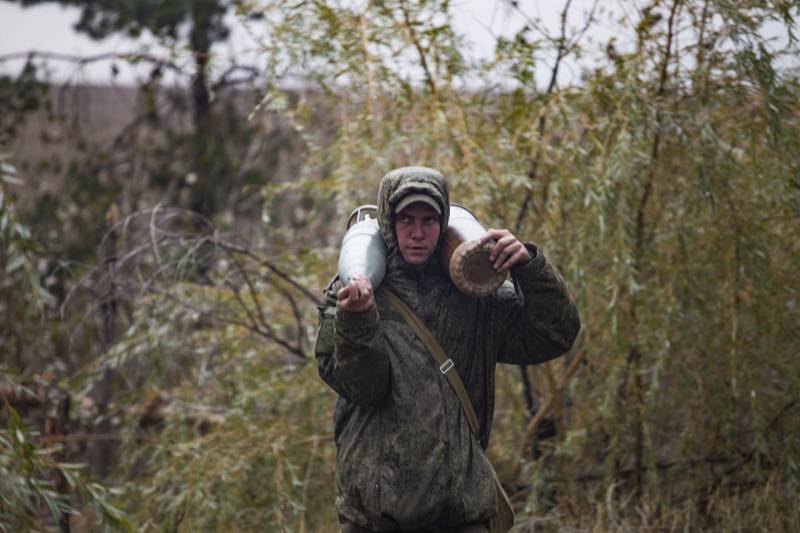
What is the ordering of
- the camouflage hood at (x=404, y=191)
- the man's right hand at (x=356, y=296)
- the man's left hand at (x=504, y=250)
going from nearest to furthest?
the man's right hand at (x=356, y=296) → the man's left hand at (x=504, y=250) → the camouflage hood at (x=404, y=191)

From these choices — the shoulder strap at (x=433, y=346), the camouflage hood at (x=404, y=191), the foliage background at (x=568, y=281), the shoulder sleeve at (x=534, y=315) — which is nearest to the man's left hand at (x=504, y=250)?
the shoulder sleeve at (x=534, y=315)

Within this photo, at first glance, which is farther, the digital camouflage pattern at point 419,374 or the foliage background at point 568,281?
the foliage background at point 568,281

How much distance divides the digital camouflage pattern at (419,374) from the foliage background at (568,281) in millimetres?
1511

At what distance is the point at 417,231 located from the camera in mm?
3096

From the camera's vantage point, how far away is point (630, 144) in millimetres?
4844

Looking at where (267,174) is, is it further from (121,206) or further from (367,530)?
(367,530)

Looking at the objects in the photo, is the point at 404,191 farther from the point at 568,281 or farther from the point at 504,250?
the point at 568,281

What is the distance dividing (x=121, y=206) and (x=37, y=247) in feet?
20.7

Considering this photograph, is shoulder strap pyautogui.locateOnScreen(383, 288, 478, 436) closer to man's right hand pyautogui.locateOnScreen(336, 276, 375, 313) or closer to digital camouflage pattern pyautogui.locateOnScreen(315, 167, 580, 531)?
digital camouflage pattern pyautogui.locateOnScreen(315, 167, 580, 531)

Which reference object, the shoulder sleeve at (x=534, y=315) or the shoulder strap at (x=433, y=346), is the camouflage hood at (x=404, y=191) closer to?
the shoulder strap at (x=433, y=346)

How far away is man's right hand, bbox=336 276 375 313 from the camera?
2.82 m

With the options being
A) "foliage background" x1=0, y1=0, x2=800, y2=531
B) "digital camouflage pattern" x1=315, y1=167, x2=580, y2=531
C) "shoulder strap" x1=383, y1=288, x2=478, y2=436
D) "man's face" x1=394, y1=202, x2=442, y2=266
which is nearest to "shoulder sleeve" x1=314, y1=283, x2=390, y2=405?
"digital camouflage pattern" x1=315, y1=167, x2=580, y2=531

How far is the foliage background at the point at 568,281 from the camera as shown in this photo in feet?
15.8

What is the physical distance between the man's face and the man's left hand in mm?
210
